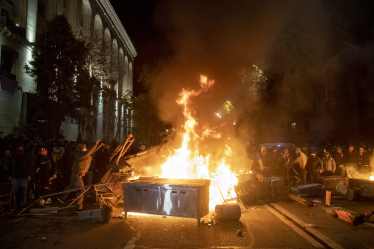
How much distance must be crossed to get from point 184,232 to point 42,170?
559cm

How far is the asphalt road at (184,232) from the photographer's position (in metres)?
4.66

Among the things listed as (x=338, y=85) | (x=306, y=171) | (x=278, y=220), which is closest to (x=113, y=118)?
(x=338, y=85)

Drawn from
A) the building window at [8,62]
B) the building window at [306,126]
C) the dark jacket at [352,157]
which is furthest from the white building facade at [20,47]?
the building window at [306,126]

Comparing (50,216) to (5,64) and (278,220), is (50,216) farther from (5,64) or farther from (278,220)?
(5,64)

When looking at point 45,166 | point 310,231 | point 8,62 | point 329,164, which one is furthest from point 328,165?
point 8,62

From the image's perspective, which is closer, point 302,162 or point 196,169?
point 196,169

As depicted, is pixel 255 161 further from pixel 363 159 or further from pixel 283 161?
pixel 363 159

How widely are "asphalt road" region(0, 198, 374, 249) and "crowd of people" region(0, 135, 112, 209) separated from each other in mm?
1020

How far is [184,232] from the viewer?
17.6 ft

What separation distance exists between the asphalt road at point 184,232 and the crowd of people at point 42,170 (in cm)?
102

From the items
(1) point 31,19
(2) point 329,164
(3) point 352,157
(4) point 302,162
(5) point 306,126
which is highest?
(1) point 31,19

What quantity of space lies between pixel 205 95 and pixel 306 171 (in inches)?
300

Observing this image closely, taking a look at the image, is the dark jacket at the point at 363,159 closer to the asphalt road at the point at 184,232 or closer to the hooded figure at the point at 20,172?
the asphalt road at the point at 184,232

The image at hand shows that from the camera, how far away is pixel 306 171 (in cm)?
1062
